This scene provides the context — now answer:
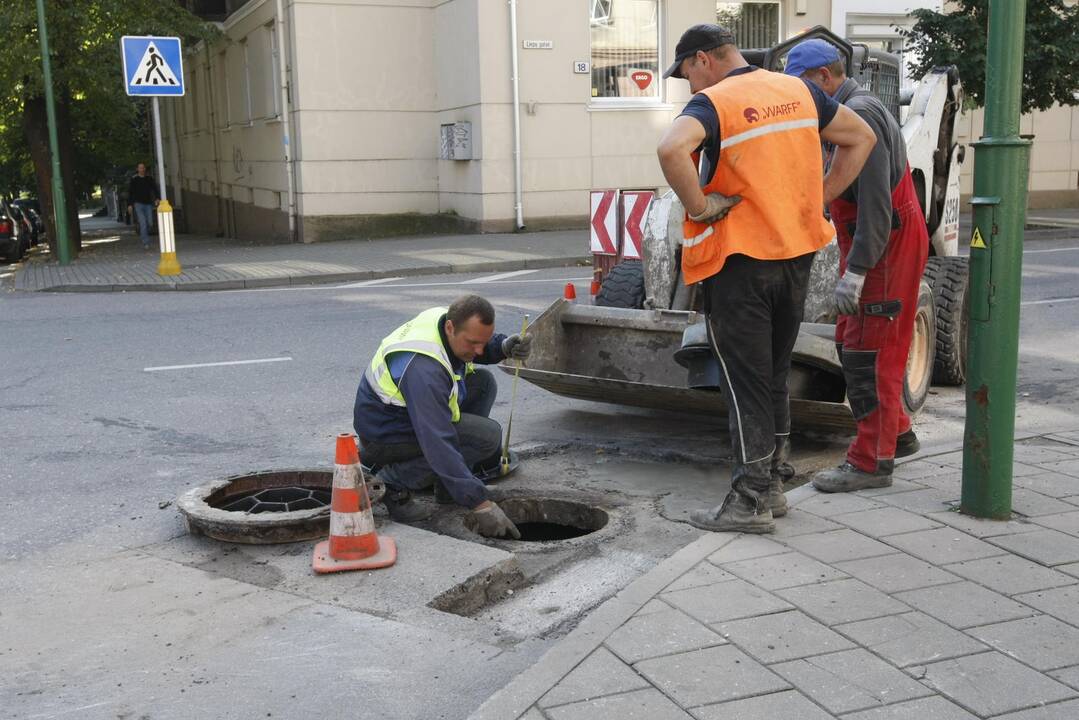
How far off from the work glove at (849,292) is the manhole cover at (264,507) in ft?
6.85

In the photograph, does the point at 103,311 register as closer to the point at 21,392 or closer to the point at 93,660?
the point at 21,392

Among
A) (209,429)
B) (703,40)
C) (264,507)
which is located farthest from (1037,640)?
(209,429)

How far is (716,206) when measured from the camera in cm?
420

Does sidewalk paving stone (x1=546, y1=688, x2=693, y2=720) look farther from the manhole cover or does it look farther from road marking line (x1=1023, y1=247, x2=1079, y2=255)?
road marking line (x1=1023, y1=247, x2=1079, y2=255)

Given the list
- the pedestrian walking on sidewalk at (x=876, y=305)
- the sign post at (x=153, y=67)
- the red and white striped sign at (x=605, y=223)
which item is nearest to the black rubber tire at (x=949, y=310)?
the pedestrian walking on sidewalk at (x=876, y=305)

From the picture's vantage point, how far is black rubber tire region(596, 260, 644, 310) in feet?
22.7

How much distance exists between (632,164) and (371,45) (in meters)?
5.13

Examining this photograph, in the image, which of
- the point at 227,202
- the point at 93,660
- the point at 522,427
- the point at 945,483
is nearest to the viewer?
the point at 93,660

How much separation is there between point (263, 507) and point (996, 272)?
3.23m

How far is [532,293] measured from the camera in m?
12.4

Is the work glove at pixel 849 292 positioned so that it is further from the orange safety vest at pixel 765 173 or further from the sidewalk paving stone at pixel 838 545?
the sidewalk paving stone at pixel 838 545

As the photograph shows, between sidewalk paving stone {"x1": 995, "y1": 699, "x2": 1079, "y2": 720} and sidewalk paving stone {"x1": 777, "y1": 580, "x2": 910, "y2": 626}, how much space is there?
0.64m

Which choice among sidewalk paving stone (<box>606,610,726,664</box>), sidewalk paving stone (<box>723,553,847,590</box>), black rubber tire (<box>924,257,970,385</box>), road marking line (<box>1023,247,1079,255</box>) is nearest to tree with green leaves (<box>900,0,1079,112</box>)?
road marking line (<box>1023,247,1079,255</box>)

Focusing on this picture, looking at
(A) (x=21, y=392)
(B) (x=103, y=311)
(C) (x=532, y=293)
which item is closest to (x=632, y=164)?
(C) (x=532, y=293)
